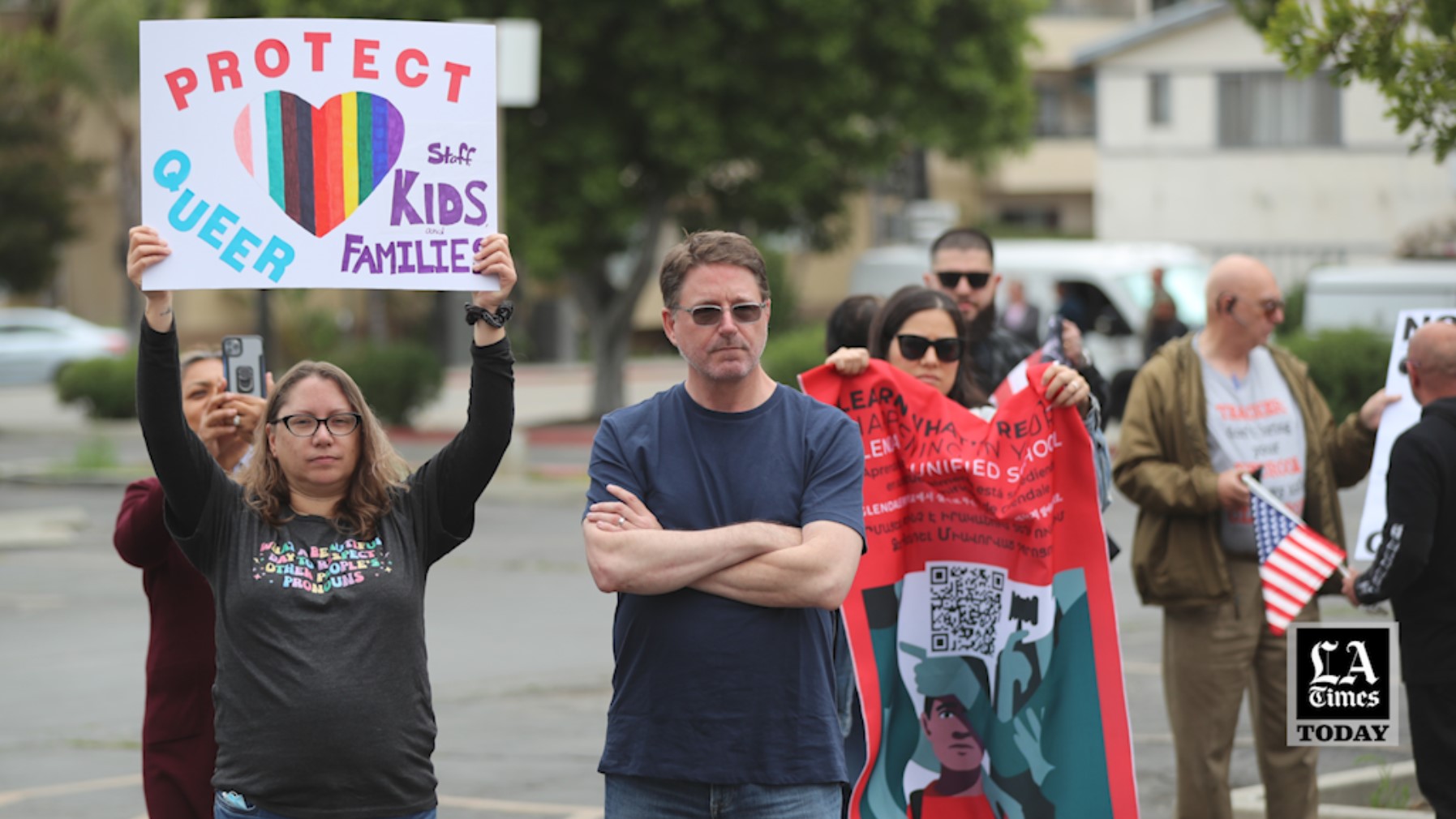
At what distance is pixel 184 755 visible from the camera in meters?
4.98

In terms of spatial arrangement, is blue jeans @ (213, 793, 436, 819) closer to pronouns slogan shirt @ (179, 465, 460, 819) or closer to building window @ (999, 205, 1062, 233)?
pronouns slogan shirt @ (179, 465, 460, 819)

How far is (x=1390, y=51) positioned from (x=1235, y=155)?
31540mm

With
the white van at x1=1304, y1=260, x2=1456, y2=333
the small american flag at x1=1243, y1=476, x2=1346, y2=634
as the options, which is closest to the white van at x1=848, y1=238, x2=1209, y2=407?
the white van at x1=1304, y1=260, x2=1456, y2=333

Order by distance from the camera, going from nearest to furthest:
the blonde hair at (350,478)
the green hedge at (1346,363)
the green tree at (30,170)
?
1. the blonde hair at (350,478)
2. the green hedge at (1346,363)
3. the green tree at (30,170)

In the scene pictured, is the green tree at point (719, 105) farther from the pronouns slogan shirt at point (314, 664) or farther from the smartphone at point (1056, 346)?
the pronouns slogan shirt at point (314, 664)

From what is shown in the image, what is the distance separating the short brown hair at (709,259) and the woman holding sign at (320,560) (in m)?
0.42

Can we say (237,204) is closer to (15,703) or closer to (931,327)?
(931,327)

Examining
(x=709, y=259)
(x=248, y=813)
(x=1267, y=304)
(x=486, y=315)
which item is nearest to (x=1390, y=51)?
(x=1267, y=304)

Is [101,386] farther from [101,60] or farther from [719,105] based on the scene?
[101,60]

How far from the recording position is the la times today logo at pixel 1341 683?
605 cm

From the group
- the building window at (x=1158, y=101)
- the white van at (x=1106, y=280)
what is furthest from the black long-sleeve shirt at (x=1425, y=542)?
the building window at (x=1158, y=101)

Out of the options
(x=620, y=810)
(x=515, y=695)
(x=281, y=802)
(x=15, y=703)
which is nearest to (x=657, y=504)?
(x=620, y=810)

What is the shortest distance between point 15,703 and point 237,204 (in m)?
6.26

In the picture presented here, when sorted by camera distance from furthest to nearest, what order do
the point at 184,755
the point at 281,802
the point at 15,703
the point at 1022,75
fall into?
the point at 1022,75
the point at 15,703
the point at 184,755
the point at 281,802
